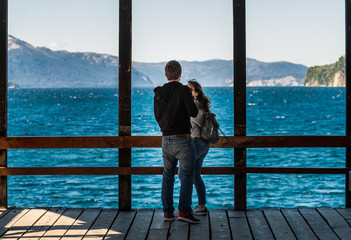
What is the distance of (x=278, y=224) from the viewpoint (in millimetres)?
4645

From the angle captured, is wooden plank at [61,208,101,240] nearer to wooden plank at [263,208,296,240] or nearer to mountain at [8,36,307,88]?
wooden plank at [263,208,296,240]

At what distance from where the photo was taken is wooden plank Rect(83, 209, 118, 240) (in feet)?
14.1

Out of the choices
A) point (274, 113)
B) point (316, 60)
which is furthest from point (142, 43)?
point (316, 60)

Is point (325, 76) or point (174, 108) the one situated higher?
point (325, 76)

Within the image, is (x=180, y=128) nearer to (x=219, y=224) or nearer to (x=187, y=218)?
(x=187, y=218)

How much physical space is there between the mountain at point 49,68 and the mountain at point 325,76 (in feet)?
199

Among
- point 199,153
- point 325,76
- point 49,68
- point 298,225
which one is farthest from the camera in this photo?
point 49,68

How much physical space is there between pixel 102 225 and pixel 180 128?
47.3 inches

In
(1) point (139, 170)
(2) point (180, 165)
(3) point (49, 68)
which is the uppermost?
(3) point (49, 68)

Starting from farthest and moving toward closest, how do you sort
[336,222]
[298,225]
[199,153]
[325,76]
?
[325,76] → [199,153] → [336,222] → [298,225]

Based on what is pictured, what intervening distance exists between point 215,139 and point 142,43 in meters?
82.8

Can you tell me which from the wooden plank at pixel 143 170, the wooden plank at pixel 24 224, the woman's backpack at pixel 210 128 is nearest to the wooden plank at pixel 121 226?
the wooden plank at pixel 143 170

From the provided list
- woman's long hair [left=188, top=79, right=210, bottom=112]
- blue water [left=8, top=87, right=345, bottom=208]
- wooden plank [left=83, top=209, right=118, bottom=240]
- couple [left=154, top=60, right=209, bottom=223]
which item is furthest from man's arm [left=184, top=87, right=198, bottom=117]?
blue water [left=8, top=87, right=345, bottom=208]

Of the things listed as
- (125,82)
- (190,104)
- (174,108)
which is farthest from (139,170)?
(190,104)
